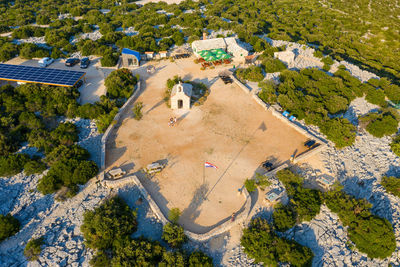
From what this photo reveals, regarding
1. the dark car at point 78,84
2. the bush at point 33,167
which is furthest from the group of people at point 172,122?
the dark car at point 78,84

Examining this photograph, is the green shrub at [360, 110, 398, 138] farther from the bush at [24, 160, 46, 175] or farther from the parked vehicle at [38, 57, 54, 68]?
the parked vehicle at [38, 57, 54, 68]

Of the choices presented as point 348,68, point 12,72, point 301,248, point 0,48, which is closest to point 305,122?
point 301,248

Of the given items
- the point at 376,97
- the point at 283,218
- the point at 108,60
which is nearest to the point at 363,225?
the point at 283,218

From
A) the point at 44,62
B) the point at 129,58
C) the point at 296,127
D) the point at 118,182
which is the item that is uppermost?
the point at 129,58

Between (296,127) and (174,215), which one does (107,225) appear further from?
(296,127)

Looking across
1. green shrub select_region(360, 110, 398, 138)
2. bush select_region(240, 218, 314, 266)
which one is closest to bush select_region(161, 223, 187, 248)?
bush select_region(240, 218, 314, 266)

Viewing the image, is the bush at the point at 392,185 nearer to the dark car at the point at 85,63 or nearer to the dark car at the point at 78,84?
the dark car at the point at 78,84
